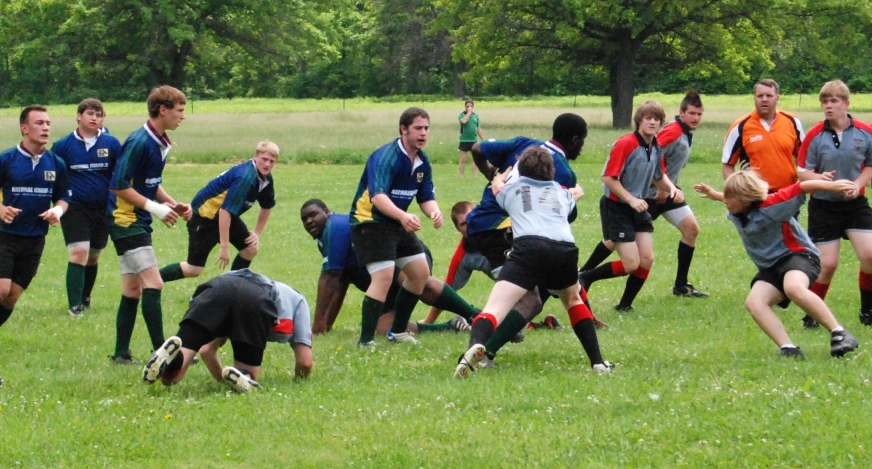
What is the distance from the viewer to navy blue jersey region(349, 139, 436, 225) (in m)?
8.28

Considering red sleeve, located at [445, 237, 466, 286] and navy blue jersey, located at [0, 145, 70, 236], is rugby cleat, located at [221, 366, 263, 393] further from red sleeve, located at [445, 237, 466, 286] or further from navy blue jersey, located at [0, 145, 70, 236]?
red sleeve, located at [445, 237, 466, 286]

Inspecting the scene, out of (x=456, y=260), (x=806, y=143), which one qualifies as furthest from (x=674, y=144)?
(x=456, y=260)

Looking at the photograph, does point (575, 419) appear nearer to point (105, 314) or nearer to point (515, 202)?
point (515, 202)

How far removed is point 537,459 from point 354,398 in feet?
5.65

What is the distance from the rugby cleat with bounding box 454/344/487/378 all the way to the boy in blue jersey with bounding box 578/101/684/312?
2.92m

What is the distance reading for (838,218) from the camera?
8.95 metres

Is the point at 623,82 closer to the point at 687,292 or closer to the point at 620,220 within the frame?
the point at 687,292

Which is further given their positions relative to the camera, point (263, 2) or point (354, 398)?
point (263, 2)

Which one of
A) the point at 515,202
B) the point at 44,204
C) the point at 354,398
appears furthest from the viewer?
the point at 44,204

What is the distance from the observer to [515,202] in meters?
7.26

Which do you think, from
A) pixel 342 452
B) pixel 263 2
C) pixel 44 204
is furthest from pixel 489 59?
pixel 342 452

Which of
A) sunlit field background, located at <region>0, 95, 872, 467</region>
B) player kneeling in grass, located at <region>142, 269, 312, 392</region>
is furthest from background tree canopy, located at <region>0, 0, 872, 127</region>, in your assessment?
player kneeling in grass, located at <region>142, 269, 312, 392</region>

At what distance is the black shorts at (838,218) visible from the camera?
889 cm

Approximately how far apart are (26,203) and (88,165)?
2.38 m
